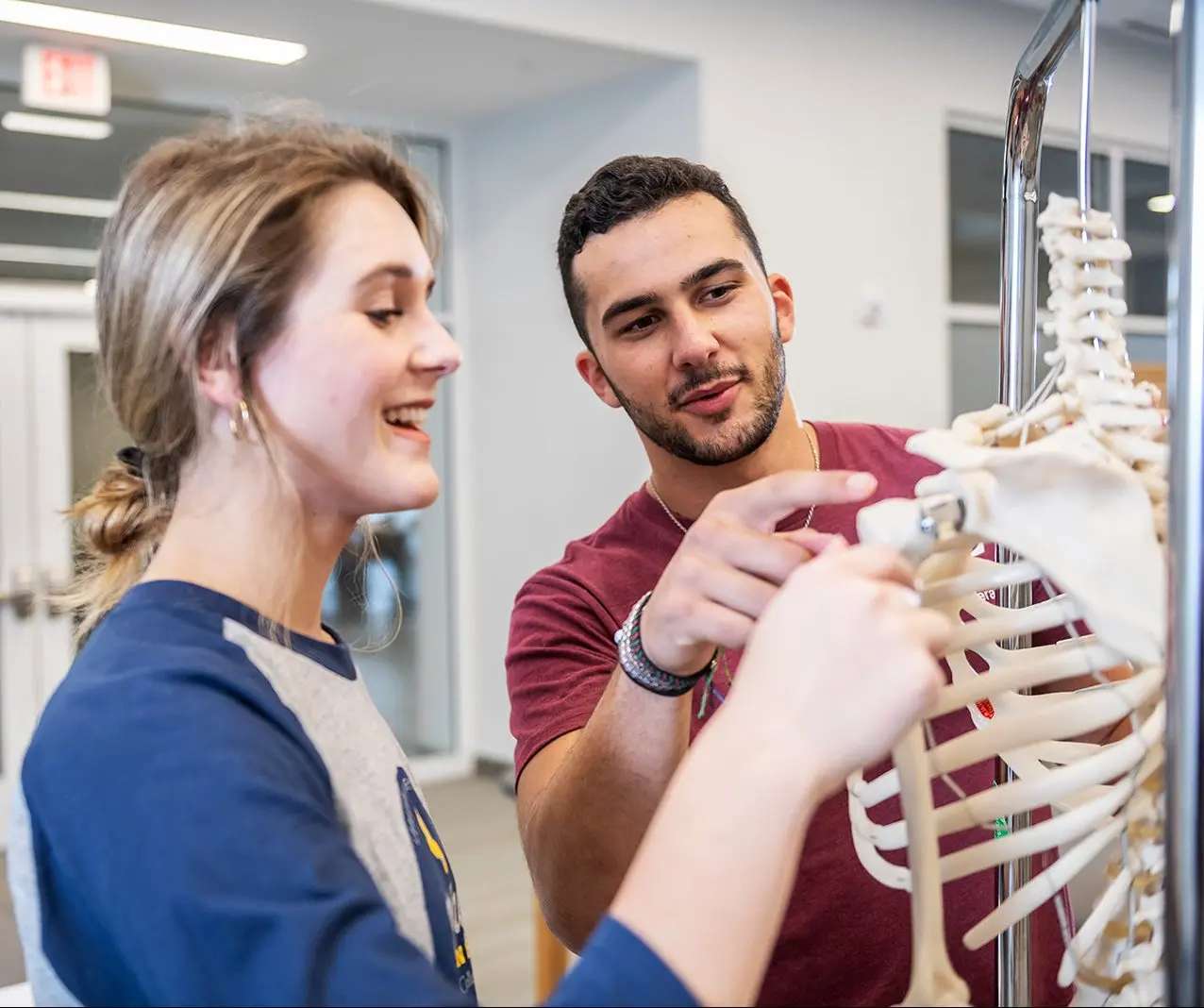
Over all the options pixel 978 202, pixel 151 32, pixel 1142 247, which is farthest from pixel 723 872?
pixel 1142 247

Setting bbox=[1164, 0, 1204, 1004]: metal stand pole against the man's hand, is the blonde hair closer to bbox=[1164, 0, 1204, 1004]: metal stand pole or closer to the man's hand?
the man's hand

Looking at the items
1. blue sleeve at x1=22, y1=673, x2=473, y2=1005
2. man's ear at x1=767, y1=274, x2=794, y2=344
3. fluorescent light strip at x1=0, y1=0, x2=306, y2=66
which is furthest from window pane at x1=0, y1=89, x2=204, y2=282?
blue sleeve at x1=22, y1=673, x2=473, y2=1005

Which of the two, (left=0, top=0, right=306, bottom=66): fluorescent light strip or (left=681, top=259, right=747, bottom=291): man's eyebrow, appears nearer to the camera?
(left=681, top=259, right=747, bottom=291): man's eyebrow

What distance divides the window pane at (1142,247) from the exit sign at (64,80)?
4510 mm

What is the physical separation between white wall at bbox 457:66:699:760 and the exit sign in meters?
1.62

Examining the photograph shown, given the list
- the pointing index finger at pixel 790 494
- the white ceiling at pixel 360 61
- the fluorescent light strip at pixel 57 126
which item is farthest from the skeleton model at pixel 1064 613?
the fluorescent light strip at pixel 57 126

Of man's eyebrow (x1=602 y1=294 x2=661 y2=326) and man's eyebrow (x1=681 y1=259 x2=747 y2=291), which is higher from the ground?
man's eyebrow (x1=681 y1=259 x2=747 y2=291)

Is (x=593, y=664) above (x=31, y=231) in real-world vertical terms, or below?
below

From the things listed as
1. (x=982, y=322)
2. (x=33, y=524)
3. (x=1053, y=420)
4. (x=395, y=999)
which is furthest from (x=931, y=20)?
(x=395, y=999)

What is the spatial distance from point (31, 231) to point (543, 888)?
3.91 metres

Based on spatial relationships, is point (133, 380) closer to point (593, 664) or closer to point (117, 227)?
point (117, 227)

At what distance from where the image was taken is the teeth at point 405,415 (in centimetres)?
95

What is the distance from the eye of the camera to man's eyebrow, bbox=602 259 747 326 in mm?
1544

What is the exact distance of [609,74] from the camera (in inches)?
187
